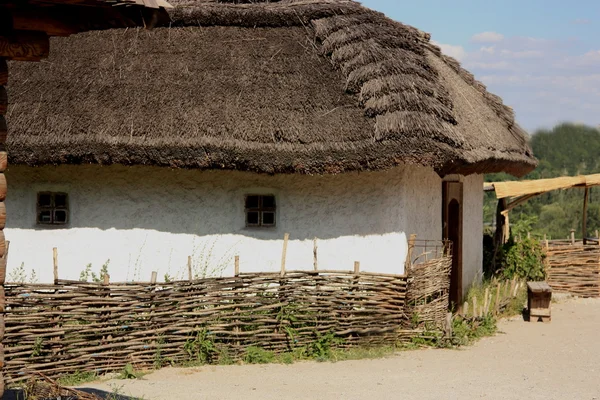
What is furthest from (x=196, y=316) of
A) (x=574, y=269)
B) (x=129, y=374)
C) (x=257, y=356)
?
(x=574, y=269)

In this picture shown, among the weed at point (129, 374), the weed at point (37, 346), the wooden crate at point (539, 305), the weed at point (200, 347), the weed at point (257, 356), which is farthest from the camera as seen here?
the wooden crate at point (539, 305)

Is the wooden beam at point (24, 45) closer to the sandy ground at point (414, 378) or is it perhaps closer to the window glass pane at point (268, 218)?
the sandy ground at point (414, 378)

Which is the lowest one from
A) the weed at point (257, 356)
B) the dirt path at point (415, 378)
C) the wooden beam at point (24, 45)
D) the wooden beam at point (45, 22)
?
the dirt path at point (415, 378)

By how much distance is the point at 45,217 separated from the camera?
11664mm

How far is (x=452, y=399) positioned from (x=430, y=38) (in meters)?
7.95

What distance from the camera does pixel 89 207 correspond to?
449 inches

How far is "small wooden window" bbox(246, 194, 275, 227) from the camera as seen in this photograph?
11.2 m

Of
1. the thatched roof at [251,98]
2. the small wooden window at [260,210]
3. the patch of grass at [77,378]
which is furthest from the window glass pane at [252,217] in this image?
the patch of grass at [77,378]

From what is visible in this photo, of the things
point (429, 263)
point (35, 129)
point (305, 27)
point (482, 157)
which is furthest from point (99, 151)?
→ point (482, 157)

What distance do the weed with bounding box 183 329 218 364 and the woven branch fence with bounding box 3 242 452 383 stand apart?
15mm

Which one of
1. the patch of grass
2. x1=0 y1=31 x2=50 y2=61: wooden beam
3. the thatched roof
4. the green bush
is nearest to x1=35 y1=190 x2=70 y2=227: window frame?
the thatched roof

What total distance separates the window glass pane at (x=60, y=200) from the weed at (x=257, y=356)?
3.70m

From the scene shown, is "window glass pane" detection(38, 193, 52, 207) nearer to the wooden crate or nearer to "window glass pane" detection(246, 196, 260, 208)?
"window glass pane" detection(246, 196, 260, 208)

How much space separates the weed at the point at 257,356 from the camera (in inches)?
375
